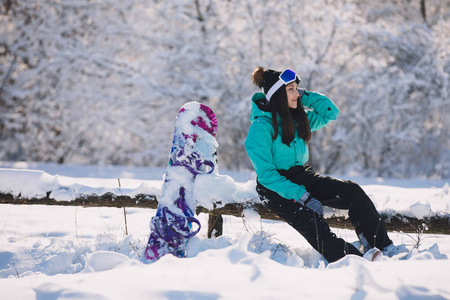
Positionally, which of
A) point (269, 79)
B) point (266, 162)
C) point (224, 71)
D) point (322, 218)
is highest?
point (224, 71)

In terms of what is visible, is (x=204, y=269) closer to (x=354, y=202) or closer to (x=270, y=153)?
(x=270, y=153)

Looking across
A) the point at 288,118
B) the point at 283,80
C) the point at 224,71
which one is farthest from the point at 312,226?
the point at 224,71

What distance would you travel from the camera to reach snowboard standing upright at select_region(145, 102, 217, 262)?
3.04 metres

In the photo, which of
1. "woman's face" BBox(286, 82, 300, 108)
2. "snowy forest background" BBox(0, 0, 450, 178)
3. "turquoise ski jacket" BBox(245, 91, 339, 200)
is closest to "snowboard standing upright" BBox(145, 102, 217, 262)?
"turquoise ski jacket" BBox(245, 91, 339, 200)

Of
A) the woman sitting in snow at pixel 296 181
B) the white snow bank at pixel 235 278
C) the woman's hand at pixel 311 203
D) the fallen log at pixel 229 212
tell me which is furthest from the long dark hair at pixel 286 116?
the white snow bank at pixel 235 278

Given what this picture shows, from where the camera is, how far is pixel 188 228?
3.07 metres

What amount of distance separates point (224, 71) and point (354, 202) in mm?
6839

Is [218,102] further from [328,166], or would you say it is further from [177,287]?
[177,287]

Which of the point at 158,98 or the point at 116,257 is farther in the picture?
the point at 158,98

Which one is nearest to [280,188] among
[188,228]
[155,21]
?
[188,228]

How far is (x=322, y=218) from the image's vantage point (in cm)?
286

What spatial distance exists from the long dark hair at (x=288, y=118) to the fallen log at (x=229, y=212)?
0.60 metres

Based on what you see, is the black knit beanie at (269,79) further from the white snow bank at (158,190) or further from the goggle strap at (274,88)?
the white snow bank at (158,190)

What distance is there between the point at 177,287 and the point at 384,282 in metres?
0.95
